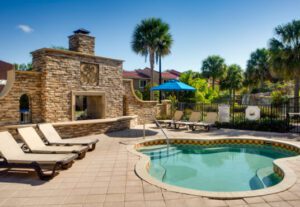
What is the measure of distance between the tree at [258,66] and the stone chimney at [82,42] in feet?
97.6

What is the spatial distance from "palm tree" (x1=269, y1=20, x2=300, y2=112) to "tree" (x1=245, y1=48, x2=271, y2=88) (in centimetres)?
1848

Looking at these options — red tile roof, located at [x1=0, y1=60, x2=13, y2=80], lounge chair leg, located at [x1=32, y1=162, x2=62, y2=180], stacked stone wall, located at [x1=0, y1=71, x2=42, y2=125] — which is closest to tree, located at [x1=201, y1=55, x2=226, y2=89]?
red tile roof, located at [x1=0, y1=60, x2=13, y2=80]

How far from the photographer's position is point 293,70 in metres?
16.6

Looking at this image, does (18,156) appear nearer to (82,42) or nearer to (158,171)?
(158,171)

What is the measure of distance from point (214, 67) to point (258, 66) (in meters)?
6.85

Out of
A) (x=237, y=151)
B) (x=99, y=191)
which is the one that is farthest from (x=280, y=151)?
(x=99, y=191)

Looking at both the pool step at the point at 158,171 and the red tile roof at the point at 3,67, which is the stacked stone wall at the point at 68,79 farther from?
the red tile roof at the point at 3,67

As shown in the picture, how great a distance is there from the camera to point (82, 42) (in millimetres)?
12297

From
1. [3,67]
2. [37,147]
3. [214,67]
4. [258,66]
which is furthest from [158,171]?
[214,67]

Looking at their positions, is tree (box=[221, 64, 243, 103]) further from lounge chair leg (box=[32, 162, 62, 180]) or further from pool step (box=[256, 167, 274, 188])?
lounge chair leg (box=[32, 162, 62, 180])

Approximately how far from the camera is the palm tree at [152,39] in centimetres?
2264

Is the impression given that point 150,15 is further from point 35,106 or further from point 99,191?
point 99,191

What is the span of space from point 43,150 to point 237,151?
760cm

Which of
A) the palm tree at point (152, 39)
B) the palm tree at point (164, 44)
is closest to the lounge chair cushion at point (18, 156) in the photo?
the palm tree at point (152, 39)
